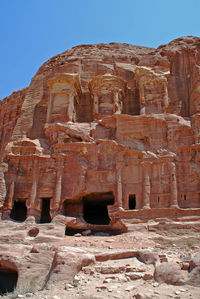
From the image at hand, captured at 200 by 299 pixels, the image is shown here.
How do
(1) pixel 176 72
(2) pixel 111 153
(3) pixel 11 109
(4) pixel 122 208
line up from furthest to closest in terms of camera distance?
1. (3) pixel 11 109
2. (1) pixel 176 72
3. (2) pixel 111 153
4. (4) pixel 122 208

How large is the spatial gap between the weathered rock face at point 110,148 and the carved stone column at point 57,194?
79mm

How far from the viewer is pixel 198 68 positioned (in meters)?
28.8

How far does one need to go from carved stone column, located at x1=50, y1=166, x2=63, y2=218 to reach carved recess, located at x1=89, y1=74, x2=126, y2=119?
6.59 meters

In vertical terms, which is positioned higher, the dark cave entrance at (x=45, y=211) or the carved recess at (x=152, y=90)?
the carved recess at (x=152, y=90)

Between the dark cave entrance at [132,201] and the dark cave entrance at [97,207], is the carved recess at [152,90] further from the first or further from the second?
the dark cave entrance at [97,207]

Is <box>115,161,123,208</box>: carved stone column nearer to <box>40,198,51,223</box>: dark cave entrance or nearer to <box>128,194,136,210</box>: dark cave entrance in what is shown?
<box>128,194,136,210</box>: dark cave entrance

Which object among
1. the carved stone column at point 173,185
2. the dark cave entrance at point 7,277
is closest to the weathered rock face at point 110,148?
the carved stone column at point 173,185

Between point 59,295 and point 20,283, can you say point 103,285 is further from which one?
point 20,283

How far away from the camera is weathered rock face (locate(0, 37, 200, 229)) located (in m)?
23.9

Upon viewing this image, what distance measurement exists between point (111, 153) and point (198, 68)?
37.8ft

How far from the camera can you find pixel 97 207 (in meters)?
28.5

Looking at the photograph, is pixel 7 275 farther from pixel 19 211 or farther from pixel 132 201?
pixel 132 201

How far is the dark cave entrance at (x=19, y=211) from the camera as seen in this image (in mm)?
26375

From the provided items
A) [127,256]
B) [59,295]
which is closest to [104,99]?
[127,256]
